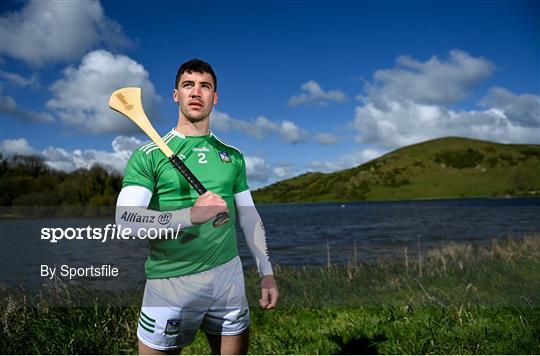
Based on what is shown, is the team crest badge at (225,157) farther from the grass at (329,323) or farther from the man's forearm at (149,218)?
the grass at (329,323)

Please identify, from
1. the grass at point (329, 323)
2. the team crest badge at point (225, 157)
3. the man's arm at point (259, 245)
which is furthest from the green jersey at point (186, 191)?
the grass at point (329, 323)

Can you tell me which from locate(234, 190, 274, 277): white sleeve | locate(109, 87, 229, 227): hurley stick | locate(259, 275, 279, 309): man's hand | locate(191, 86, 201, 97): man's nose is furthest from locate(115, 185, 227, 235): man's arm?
locate(259, 275, 279, 309): man's hand

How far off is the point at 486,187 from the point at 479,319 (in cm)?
6692

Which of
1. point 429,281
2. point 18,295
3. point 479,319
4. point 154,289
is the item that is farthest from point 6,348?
point 429,281

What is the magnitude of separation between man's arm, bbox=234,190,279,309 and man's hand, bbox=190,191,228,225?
1.75 feet

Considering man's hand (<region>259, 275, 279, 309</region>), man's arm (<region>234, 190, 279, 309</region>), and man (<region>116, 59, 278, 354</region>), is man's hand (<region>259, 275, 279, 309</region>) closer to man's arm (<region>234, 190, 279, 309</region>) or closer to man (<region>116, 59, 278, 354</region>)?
man's arm (<region>234, 190, 279, 309</region>)

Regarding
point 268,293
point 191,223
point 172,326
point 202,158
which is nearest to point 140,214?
point 191,223

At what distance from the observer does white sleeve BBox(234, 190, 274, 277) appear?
3287 mm

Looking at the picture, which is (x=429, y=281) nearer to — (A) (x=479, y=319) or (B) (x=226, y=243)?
(A) (x=479, y=319)

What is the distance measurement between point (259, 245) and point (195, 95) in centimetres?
121

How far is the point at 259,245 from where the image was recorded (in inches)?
134

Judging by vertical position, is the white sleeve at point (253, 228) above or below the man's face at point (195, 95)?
below

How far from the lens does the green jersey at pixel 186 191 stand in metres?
2.92

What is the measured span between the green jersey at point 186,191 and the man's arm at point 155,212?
0.09m
